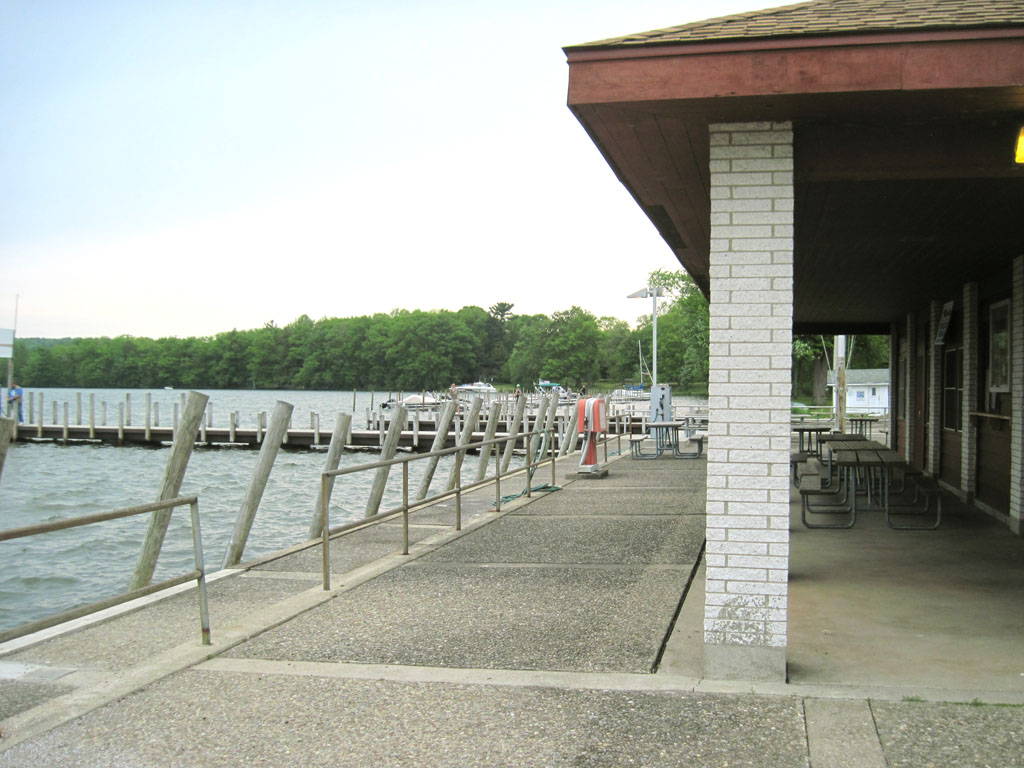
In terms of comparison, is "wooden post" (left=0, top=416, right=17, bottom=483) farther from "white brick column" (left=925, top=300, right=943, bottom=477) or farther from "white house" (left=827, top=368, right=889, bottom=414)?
"white house" (left=827, top=368, right=889, bottom=414)

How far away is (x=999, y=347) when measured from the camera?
29.6 feet

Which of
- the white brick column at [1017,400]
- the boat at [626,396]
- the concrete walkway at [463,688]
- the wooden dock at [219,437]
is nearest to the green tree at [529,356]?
the boat at [626,396]

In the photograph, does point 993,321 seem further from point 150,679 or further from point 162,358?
point 162,358

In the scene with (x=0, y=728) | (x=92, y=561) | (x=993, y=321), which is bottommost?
(x=92, y=561)

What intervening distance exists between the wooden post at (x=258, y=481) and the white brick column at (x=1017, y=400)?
22.4 feet

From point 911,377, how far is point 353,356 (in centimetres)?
11752

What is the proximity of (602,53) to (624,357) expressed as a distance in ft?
415

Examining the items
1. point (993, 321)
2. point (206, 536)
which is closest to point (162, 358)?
point (206, 536)

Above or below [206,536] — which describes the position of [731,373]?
above

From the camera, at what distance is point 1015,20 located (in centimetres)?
394

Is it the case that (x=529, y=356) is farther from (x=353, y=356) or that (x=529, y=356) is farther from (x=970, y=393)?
(x=970, y=393)

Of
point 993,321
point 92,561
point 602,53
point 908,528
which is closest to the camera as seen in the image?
point 602,53

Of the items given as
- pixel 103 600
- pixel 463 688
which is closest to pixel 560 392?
pixel 103 600

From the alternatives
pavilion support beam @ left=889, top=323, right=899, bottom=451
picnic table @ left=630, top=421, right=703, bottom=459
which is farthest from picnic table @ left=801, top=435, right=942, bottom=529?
picnic table @ left=630, top=421, right=703, bottom=459
